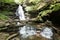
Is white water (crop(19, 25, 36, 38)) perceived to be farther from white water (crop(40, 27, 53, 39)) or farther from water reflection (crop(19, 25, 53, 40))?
white water (crop(40, 27, 53, 39))

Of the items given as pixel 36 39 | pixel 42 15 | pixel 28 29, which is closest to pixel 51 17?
pixel 42 15

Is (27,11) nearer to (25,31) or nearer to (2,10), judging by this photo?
(2,10)

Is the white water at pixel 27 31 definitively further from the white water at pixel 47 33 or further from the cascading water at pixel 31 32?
the white water at pixel 47 33

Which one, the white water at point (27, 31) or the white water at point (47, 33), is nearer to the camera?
the white water at point (47, 33)

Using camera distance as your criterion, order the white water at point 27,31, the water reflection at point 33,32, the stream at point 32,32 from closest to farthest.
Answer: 1. the stream at point 32,32
2. the water reflection at point 33,32
3. the white water at point 27,31

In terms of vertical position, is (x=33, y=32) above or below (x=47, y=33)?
above

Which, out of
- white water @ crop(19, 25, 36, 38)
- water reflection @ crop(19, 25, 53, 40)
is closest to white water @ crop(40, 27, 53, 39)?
water reflection @ crop(19, 25, 53, 40)

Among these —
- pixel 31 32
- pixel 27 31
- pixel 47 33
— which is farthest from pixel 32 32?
pixel 47 33

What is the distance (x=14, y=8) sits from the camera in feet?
61.9

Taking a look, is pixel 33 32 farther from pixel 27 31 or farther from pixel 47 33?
pixel 47 33

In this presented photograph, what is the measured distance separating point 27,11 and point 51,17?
5.36 metres

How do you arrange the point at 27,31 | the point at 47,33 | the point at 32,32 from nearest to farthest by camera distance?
the point at 47,33 → the point at 32,32 → the point at 27,31

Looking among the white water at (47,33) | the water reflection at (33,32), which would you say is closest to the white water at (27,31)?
the water reflection at (33,32)

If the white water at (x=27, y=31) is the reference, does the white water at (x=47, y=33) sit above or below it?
below
